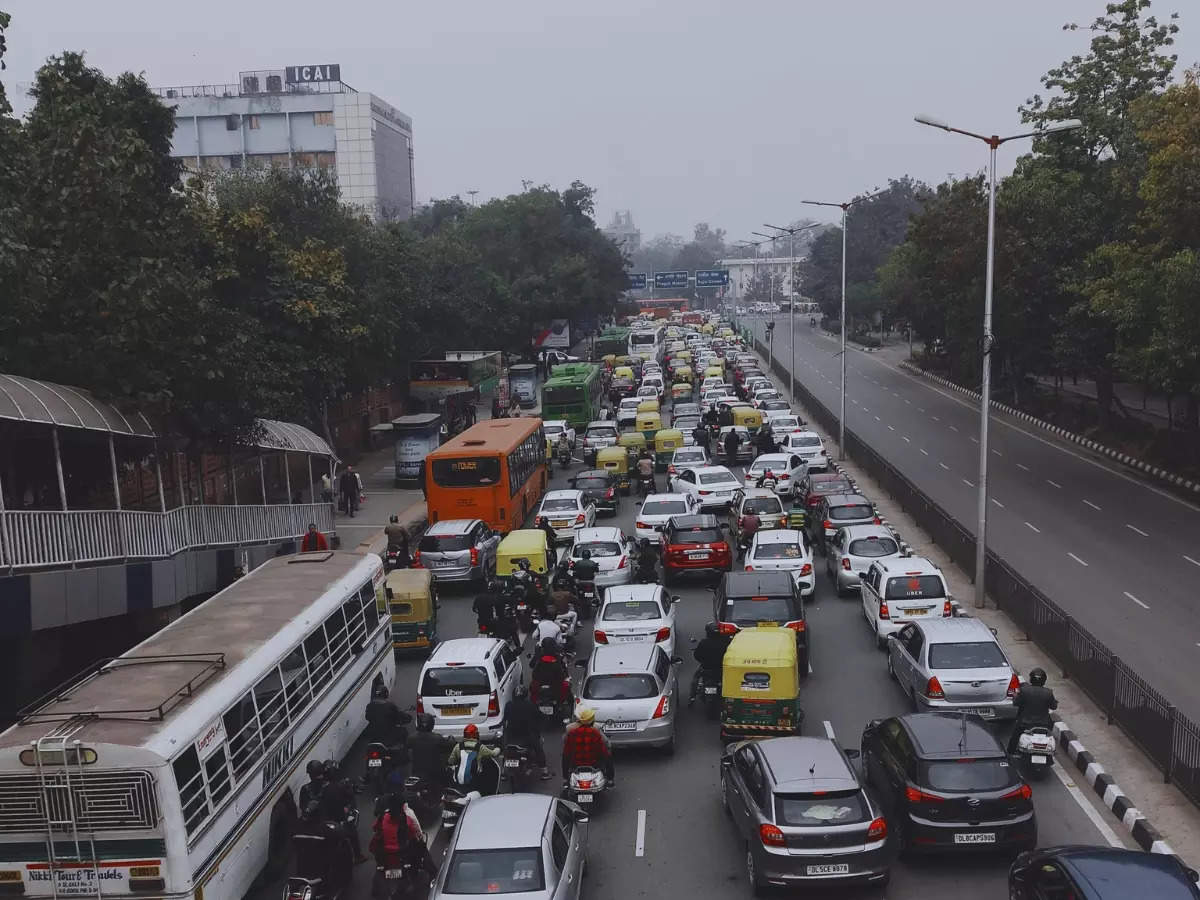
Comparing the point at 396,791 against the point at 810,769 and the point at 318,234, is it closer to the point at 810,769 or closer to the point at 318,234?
the point at 810,769

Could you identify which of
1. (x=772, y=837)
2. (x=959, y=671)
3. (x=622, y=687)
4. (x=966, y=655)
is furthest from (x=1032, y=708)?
(x=622, y=687)

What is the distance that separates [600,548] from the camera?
2520 centimetres

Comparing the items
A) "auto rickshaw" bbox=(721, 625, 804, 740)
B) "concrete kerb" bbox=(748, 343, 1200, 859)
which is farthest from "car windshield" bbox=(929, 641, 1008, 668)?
"auto rickshaw" bbox=(721, 625, 804, 740)

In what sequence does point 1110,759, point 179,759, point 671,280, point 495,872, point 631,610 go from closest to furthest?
point 495,872 < point 179,759 < point 1110,759 < point 631,610 < point 671,280

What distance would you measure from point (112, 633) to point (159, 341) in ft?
16.2

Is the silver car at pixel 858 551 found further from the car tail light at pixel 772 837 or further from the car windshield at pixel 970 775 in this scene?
the car tail light at pixel 772 837

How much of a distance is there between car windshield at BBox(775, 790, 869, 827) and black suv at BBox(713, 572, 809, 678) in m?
6.91

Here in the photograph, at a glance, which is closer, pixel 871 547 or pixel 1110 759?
pixel 1110 759

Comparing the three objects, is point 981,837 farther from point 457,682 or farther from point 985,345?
point 985,345

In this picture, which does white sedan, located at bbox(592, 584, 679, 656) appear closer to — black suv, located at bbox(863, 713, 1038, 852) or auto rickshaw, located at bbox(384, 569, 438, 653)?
auto rickshaw, located at bbox(384, 569, 438, 653)

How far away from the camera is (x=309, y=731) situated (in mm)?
14508

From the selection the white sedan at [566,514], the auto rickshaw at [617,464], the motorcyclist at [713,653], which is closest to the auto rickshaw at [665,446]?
the auto rickshaw at [617,464]

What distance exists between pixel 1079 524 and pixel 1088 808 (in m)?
20.0

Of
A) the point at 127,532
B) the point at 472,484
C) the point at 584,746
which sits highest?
the point at 127,532
